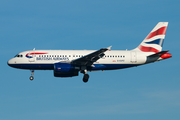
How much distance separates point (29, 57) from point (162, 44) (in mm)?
21113

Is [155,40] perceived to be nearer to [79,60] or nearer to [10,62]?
[79,60]

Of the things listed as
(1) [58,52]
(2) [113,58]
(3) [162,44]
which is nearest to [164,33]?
(3) [162,44]

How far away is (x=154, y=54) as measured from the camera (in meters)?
52.7

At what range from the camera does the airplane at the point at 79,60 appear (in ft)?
167

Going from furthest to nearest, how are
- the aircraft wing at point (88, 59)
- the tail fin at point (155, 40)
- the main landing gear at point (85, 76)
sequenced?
1. the tail fin at point (155, 40)
2. the main landing gear at point (85, 76)
3. the aircraft wing at point (88, 59)

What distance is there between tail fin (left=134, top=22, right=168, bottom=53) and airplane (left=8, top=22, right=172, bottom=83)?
59 cm

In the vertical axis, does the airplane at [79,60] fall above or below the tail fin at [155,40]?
below

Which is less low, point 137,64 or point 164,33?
point 164,33

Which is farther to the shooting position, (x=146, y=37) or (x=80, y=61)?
(x=146, y=37)

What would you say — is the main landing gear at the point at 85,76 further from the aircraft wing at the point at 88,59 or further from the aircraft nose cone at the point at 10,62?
the aircraft nose cone at the point at 10,62

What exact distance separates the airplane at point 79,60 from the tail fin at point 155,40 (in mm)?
588

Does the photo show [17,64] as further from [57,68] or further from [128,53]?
[128,53]


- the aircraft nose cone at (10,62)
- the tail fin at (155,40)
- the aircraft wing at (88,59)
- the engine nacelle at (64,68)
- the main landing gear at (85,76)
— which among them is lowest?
the main landing gear at (85,76)

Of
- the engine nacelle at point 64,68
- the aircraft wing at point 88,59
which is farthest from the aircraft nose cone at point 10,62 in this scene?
the aircraft wing at point 88,59
